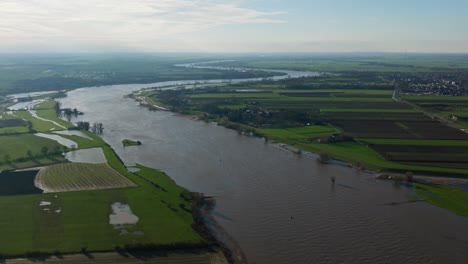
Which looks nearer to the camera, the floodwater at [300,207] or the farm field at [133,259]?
the farm field at [133,259]

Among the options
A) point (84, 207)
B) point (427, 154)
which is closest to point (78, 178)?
point (84, 207)

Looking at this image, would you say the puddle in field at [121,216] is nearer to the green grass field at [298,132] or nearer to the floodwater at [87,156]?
the floodwater at [87,156]

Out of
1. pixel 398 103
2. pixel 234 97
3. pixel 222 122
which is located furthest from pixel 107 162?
pixel 398 103

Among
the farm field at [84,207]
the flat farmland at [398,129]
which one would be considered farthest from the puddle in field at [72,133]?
the flat farmland at [398,129]

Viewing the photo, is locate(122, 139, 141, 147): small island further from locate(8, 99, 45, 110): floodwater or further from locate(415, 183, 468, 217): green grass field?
locate(8, 99, 45, 110): floodwater

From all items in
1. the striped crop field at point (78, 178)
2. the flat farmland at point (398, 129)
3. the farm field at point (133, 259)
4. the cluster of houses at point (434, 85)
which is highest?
the cluster of houses at point (434, 85)

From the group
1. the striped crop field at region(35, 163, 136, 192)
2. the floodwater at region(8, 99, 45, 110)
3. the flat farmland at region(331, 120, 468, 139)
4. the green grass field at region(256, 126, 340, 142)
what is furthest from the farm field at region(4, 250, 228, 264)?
the floodwater at region(8, 99, 45, 110)

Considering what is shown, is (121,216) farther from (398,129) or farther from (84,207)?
(398,129)
